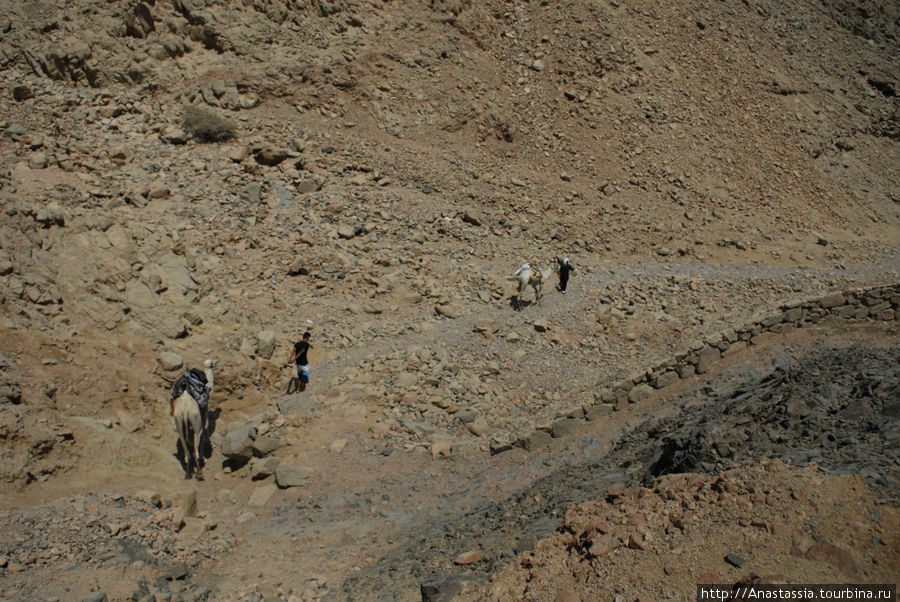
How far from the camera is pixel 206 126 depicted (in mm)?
13906

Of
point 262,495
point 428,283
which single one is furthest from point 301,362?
point 428,283

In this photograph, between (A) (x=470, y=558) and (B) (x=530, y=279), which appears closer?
(A) (x=470, y=558)

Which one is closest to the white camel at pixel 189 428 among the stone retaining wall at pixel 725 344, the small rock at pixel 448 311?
the stone retaining wall at pixel 725 344

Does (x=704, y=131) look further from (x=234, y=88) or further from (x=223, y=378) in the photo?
(x=223, y=378)

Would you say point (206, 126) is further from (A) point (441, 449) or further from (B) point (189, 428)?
(A) point (441, 449)

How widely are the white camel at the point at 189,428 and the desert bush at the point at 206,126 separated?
27.2 feet

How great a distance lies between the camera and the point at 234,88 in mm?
15281

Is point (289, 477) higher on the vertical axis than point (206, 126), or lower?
lower

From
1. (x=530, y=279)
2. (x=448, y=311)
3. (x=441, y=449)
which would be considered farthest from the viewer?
(x=530, y=279)

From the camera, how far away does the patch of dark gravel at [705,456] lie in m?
5.36

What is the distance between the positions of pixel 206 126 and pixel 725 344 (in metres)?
12.0

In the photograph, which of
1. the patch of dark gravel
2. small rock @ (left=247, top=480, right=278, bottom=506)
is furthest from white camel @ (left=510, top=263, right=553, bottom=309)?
small rock @ (left=247, top=480, right=278, bottom=506)

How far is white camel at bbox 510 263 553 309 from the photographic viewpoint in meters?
11.9

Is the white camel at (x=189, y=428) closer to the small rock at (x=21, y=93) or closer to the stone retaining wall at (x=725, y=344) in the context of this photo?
the stone retaining wall at (x=725, y=344)
